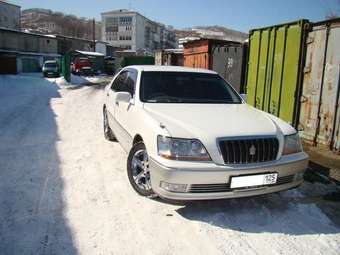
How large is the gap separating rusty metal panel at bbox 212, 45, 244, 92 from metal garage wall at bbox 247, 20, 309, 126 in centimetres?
276

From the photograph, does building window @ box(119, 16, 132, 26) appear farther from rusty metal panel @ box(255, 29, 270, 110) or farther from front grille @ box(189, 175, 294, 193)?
front grille @ box(189, 175, 294, 193)

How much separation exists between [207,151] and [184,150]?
23 centimetres

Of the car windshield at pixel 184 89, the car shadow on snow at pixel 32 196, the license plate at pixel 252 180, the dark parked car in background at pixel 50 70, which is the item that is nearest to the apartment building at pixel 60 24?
the dark parked car in background at pixel 50 70

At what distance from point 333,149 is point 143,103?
13.2 feet

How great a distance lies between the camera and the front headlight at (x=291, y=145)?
371cm

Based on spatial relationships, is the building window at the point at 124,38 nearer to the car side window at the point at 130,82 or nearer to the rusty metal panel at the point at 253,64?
the rusty metal panel at the point at 253,64

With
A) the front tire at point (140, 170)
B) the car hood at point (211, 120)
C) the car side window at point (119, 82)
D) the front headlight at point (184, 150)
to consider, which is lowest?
the front tire at point (140, 170)

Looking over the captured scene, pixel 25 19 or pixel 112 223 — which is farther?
pixel 25 19

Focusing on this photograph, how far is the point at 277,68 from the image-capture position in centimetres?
788

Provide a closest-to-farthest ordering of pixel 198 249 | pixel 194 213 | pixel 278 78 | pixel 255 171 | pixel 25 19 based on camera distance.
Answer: pixel 198 249
pixel 255 171
pixel 194 213
pixel 278 78
pixel 25 19

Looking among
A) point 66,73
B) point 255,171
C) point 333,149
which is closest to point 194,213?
point 255,171

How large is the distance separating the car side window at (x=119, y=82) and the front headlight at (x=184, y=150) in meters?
2.63

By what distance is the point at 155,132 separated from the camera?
3.62 meters

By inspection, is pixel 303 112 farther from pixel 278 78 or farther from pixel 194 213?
pixel 194 213
